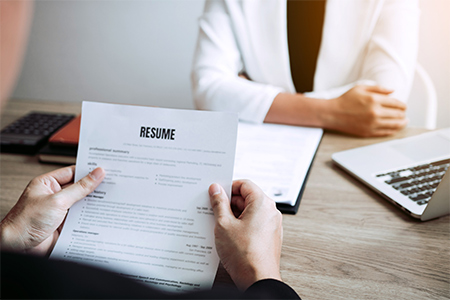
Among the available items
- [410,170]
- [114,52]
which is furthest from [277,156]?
[114,52]

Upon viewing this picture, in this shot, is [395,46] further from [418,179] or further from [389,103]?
[418,179]

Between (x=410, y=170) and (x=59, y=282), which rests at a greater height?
(x=59, y=282)

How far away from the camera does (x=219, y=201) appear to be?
55 cm

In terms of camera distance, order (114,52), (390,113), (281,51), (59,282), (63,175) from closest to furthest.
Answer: (59,282)
(63,175)
(390,113)
(281,51)
(114,52)

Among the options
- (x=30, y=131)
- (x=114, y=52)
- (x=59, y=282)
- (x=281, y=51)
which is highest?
(x=59, y=282)

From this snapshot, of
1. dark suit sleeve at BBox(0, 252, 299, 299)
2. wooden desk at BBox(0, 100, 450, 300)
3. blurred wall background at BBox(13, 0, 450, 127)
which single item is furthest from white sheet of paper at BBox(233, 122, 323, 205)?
blurred wall background at BBox(13, 0, 450, 127)

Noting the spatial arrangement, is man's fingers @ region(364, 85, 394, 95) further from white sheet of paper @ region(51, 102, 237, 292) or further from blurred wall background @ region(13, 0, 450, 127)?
blurred wall background @ region(13, 0, 450, 127)

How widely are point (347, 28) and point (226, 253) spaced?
930mm

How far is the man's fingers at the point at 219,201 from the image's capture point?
1.79 feet

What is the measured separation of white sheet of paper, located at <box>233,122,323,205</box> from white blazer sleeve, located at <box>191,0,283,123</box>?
2.3 inches

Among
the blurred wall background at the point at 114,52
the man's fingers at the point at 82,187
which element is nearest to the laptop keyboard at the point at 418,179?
the man's fingers at the point at 82,187

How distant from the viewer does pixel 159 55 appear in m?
2.38

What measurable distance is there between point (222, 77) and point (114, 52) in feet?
5.01

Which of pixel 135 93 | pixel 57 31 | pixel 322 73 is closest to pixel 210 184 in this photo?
pixel 322 73
